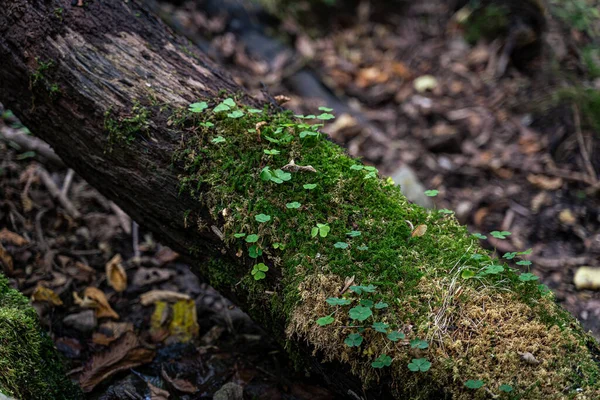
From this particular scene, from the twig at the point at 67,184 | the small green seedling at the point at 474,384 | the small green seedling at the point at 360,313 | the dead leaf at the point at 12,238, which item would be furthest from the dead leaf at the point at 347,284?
the twig at the point at 67,184

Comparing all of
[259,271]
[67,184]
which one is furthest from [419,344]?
[67,184]

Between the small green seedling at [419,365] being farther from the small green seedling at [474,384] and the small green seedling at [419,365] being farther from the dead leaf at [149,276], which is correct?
the dead leaf at [149,276]

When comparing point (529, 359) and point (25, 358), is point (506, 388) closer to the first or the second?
point (529, 359)

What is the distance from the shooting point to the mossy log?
2.12m

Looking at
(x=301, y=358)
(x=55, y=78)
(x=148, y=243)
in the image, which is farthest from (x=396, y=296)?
(x=148, y=243)

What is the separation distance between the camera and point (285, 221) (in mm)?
2451

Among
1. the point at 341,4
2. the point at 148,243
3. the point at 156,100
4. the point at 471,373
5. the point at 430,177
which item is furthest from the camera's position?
the point at 341,4

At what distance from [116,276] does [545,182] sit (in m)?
4.04

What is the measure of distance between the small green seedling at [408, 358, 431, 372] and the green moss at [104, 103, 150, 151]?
1777 millimetres

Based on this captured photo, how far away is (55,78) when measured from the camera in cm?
291

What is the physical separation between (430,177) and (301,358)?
10.8 feet

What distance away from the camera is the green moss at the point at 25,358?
2201 millimetres

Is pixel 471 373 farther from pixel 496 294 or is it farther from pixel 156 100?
pixel 156 100

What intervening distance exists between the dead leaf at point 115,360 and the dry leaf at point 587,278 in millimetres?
3044
